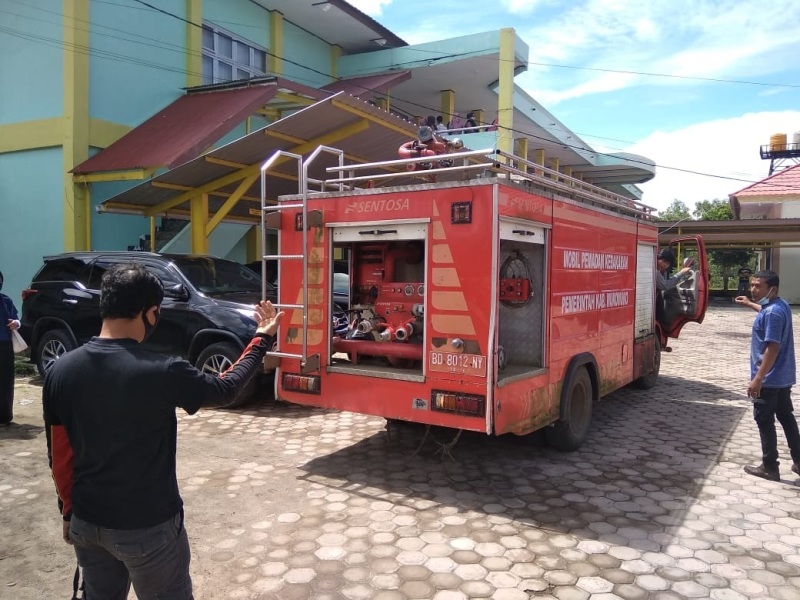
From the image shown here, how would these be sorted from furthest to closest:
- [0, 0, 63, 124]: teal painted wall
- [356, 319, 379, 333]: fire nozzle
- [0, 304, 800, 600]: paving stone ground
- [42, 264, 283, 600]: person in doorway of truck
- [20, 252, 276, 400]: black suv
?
1. [0, 0, 63, 124]: teal painted wall
2. [20, 252, 276, 400]: black suv
3. [356, 319, 379, 333]: fire nozzle
4. [0, 304, 800, 600]: paving stone ground
5. [42, 264, 283, 600]: person in doorway of truck

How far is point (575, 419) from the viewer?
599 cm

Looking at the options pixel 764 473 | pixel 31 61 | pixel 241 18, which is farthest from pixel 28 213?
pixel 764 473

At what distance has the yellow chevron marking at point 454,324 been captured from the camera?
466 cm

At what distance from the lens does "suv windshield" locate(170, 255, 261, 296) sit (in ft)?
26.3

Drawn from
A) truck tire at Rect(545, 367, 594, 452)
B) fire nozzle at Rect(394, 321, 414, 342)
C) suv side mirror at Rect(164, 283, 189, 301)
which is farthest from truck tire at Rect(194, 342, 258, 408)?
truck tire at Rect(545, 367, 594, 452)

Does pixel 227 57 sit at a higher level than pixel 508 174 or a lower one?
higher

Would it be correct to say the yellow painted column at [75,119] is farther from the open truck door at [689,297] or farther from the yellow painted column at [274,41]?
the open truck door at [689,297]

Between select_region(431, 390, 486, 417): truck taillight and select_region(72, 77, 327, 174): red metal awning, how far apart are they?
7195 millimetres

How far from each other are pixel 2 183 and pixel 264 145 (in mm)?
7178

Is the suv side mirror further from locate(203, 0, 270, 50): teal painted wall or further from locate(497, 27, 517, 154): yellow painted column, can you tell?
locate(497, 27, 517, 154): yellow painted column

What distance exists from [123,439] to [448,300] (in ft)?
9.71

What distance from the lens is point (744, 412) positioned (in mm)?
7699

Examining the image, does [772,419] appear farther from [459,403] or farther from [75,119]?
[75,119]

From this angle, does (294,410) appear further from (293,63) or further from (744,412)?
(293,63)
